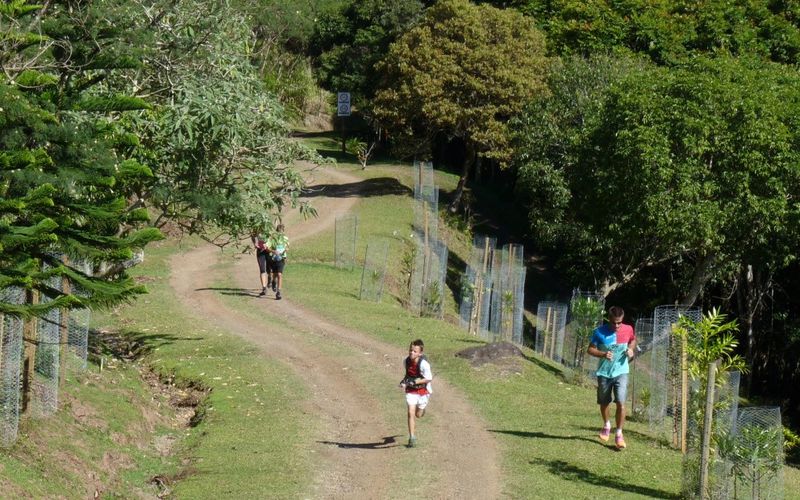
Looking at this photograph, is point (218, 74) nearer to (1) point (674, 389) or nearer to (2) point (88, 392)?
(2) point (88, 392)

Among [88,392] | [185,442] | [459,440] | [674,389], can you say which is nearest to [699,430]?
[674,389]

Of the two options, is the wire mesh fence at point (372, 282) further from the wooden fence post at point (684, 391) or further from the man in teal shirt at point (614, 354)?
the man in teal shirt at point (614, 354)

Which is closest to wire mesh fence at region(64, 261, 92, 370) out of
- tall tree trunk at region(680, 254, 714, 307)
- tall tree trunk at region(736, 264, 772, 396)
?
tall tree trunk at region(680, 254, 714, 307)

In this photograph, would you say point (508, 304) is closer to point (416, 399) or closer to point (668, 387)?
point (668, 387)

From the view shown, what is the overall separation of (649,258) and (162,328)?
17.5 m

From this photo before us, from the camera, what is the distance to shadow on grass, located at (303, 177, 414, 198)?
45.1 meters

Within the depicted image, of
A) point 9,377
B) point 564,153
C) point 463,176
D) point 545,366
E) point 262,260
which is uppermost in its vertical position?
point 564,153

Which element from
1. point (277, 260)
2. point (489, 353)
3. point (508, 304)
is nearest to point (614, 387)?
point (489, 353)

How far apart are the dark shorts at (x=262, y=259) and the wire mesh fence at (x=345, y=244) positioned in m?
5.49

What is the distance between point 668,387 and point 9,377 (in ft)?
31.5

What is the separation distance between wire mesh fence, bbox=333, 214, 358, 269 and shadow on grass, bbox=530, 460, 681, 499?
1881 centimetres

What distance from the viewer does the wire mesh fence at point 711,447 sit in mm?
12883

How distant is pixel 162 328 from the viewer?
23.5 m

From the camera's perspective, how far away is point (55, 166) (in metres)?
11.8
